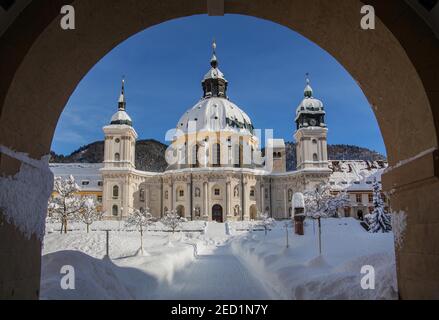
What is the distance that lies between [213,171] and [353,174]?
3110cm

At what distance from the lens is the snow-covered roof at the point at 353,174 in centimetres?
8043

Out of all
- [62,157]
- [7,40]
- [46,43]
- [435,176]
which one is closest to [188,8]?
[46,43]

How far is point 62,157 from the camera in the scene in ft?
518

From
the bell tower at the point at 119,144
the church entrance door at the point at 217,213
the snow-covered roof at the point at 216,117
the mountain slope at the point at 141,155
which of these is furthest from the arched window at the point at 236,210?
the mountain slope at the point at 141,155

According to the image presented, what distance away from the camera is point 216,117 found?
84.6 meters

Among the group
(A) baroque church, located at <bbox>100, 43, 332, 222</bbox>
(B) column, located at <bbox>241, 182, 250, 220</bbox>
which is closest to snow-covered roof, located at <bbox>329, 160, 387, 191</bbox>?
(A) baroque church, located at <bbox>100, 43, 332, 222</bbox>

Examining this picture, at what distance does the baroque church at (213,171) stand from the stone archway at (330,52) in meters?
67.1

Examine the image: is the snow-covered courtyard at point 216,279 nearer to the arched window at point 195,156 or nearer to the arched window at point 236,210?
the arched window at point 236,210

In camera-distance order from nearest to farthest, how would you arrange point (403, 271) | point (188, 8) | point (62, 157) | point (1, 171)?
point (1, 171), point (403, 271), point (188, 8), point (62, 157)

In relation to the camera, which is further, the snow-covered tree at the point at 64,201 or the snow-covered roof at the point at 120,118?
the snow-covered roof at the point at 120,118

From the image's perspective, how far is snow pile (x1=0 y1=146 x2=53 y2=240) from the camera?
228 inches

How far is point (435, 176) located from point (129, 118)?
82.5 meters

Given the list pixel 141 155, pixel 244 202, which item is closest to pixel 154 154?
pixel 141 155
